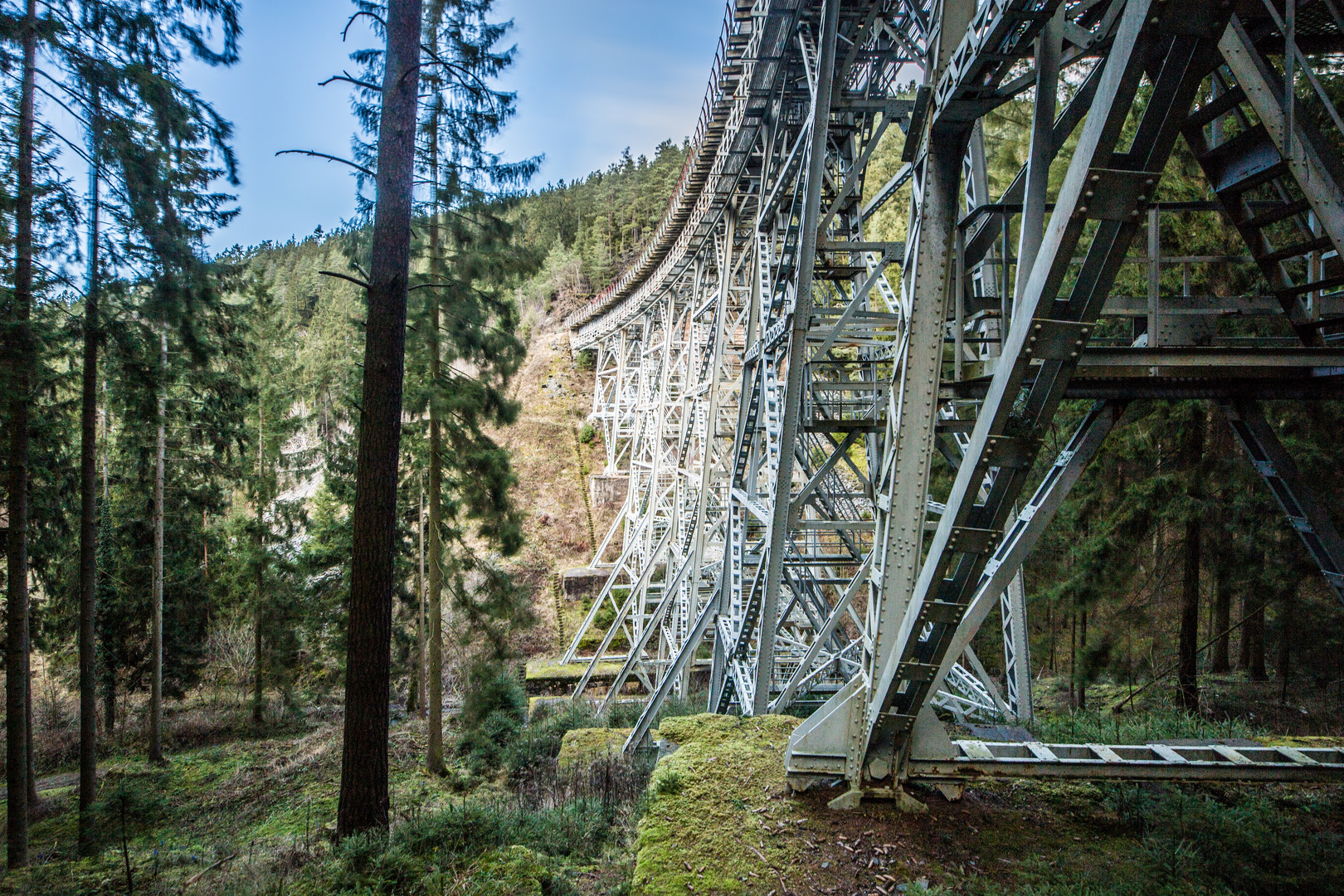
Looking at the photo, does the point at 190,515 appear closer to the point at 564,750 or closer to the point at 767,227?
the point at 564,750

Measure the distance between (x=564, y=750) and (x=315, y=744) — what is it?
7.73 meters

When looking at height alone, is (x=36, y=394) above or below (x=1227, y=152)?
below

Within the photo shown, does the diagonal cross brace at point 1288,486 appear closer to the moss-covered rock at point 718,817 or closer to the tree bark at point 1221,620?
the moss-covered rock at point 718,817

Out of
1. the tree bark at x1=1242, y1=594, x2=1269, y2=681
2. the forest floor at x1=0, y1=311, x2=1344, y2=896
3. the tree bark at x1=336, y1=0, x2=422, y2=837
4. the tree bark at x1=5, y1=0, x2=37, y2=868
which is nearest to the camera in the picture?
the forest floor at x1=0, y1=311, x2=1344, y2=896

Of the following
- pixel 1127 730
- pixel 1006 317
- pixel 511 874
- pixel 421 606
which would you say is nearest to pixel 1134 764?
pixel 1127 730

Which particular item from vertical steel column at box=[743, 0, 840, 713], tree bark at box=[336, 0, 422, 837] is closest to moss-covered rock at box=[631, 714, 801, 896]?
vertical steel column at box=[743, 0, 840, 713]

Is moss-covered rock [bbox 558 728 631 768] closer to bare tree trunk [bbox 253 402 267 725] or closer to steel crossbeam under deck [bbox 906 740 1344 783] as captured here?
steel crossbeam under deck [bbox 906 740 1344 783]

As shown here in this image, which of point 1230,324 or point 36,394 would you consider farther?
point 1230,324

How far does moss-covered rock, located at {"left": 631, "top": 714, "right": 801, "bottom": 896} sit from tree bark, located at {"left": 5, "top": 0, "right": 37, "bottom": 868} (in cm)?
660

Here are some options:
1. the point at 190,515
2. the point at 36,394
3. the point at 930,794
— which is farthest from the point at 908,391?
the point at 190,515

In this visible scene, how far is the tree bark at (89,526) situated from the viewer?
7.10m

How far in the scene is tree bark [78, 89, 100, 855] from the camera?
23.3 feet

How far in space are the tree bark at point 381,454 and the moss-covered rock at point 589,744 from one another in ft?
12.2

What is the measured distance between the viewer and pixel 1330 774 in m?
3.64
